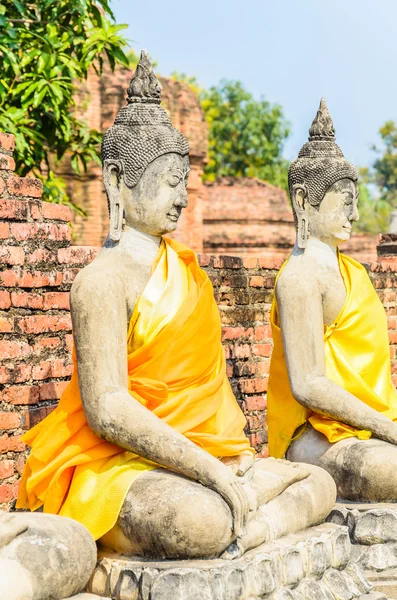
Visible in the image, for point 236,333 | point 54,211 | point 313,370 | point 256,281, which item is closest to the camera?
point 313,370

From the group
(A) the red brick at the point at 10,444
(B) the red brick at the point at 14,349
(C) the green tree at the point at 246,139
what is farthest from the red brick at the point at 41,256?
(C) the green tree at the point at 246,139

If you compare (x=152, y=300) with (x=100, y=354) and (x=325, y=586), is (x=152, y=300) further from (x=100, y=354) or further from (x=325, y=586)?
(x=325, y=586)

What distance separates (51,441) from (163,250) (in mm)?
751

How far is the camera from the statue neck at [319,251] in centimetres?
506

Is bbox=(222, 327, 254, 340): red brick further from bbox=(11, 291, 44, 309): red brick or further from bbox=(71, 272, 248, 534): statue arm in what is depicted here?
bbox=(71, 272, 248, 534): statue arm

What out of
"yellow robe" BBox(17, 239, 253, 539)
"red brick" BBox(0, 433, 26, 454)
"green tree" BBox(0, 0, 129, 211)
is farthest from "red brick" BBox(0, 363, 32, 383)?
"green tree" BBox(0, 0, 129, 211)

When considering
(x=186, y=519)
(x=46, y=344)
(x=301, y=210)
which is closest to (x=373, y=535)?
(x=186, y=519)

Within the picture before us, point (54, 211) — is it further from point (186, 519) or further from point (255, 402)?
point (186, 519)

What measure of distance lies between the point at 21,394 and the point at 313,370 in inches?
50.7

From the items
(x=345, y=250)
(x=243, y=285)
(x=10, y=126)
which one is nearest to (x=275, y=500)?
(x=243, y=285)

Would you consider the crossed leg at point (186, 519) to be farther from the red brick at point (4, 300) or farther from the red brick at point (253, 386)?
the red brick at point (253, 386)

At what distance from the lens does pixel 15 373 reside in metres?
5.21

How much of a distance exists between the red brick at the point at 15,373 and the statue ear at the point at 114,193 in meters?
1.23

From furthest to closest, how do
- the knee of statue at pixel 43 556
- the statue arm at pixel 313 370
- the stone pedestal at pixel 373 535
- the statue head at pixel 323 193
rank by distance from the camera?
the statue head at pixel 323 193 → the statue arm at pixel 313 370 → the stone pedestal at pixel 373 535 → the knee of statue at pixel 43 556
